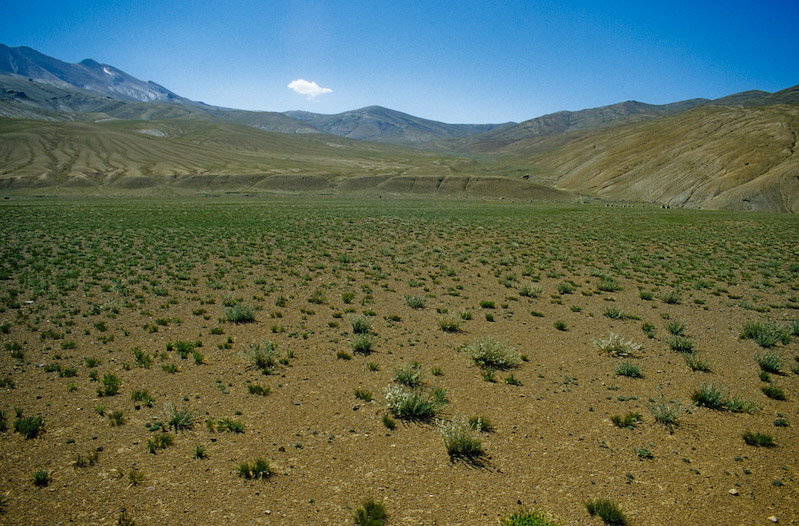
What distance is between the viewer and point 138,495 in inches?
215

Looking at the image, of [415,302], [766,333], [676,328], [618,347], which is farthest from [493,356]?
[766,333]

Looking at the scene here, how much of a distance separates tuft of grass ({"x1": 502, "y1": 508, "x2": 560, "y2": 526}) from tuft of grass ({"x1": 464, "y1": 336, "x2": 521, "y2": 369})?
192 inches

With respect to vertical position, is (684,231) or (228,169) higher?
(228,169)

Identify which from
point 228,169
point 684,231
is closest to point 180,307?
point 684,231

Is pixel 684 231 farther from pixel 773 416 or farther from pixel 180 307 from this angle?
pixel 180 307

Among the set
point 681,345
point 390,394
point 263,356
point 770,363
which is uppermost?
point 770,363

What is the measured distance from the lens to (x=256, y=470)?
19.6 ft

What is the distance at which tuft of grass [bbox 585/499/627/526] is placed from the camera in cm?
512

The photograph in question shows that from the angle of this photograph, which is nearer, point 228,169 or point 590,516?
point 590,516

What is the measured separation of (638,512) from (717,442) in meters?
2.78

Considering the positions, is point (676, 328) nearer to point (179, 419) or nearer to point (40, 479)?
point (179, 419)

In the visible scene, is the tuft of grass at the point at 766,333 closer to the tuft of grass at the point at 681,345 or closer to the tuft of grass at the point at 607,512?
the tuft of grass at the point at 681,345

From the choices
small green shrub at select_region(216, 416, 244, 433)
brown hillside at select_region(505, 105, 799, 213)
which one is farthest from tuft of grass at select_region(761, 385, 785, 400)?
brown hillside at select_region(505, 105, 799, 213)

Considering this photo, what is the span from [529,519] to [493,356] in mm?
5239
